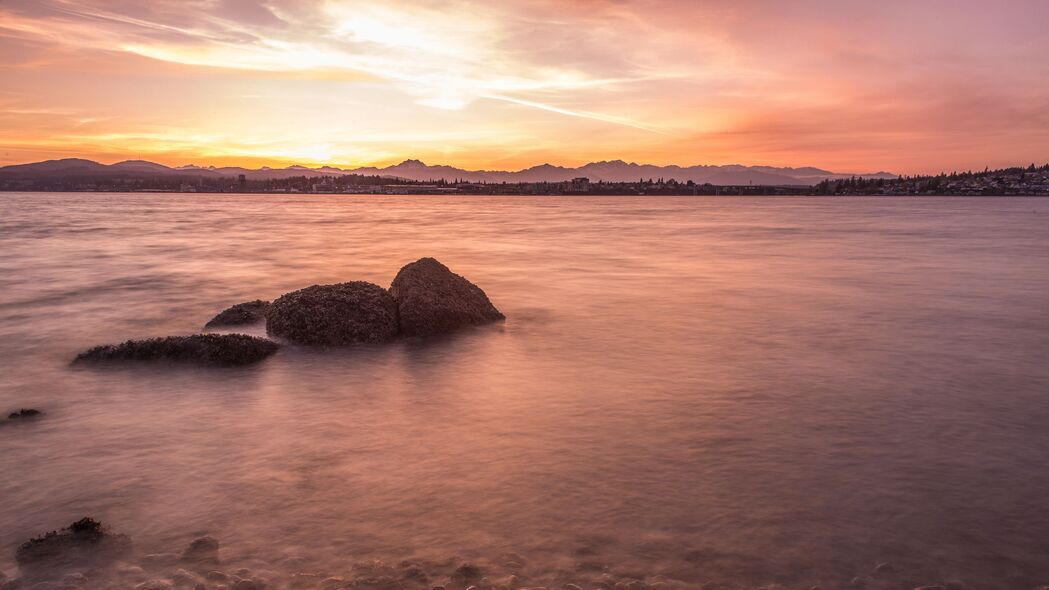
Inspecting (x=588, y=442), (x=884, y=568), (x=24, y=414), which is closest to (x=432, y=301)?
(x=588, y=442)

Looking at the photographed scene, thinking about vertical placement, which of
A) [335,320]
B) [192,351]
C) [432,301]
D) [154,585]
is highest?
[432,301]

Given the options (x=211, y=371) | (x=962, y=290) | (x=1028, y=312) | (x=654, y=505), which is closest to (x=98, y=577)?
(x=654, y=505)

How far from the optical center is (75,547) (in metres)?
3.93

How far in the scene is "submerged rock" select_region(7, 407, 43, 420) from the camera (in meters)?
6.40

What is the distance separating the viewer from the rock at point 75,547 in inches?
150

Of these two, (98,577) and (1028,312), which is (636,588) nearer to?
(98,577)

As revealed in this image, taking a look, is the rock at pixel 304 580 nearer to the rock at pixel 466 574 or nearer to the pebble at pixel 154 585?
the pebble at pixel 154 585

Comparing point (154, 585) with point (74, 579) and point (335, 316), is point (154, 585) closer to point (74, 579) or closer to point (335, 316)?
point (74, 579)

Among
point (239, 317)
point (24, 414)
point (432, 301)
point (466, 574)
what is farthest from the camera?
point (239, 317)

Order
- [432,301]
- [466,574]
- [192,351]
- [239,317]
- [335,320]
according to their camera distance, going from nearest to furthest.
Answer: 1. [466,574]
2. [192,351]
3. [335,320]
4. [432,301]
5. [239,317]

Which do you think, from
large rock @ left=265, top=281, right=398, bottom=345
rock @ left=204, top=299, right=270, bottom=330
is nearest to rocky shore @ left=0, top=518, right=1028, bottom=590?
large rock @ left=265, top=281, right=398, bottom=345

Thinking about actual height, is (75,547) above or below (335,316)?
below

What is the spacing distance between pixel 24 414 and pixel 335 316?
3.73 metres

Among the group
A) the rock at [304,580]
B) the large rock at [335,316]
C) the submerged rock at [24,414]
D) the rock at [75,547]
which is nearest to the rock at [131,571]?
the rock at [75,547]
